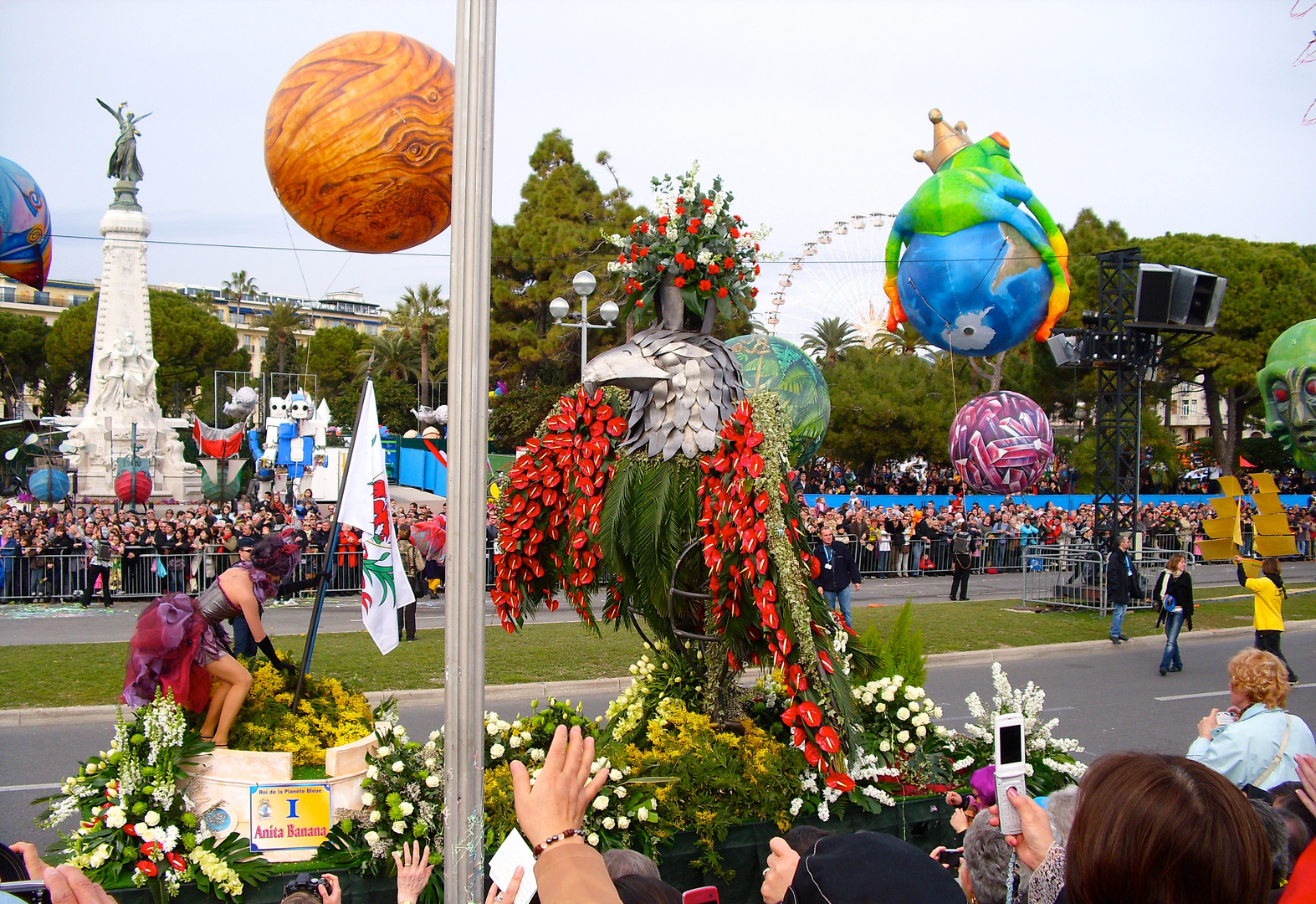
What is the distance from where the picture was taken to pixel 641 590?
5418 millimetres

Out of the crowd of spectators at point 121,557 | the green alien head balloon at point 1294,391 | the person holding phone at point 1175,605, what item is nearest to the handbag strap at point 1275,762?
the person holding phone at point 1175,605

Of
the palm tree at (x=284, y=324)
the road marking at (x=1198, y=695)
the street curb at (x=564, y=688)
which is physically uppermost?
the palm tree at (x=284, y=324)

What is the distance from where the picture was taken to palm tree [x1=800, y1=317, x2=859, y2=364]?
52906 millimetres

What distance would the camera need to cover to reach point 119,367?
3234 centimetres

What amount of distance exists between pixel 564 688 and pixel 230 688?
17.8 ft

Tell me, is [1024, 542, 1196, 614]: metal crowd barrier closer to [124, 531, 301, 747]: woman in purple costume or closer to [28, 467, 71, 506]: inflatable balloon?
[124, 531, 301, 747]: woman in purple costume

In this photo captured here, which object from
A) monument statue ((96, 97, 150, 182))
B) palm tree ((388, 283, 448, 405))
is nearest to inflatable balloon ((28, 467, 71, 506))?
monument statue ((96, 97, 150, 182))

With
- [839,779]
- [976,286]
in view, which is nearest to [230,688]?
[839,779]

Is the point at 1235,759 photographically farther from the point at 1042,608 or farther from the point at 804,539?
the point at 1042,608

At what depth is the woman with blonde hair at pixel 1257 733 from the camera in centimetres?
450

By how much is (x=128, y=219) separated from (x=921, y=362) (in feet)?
90.8

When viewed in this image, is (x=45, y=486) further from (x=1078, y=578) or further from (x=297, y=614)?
(x=1078, y=578)

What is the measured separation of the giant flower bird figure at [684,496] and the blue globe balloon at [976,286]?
37.9 ft

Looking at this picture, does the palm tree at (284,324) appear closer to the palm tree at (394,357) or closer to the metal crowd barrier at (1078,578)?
the palm tree at (394,357)
